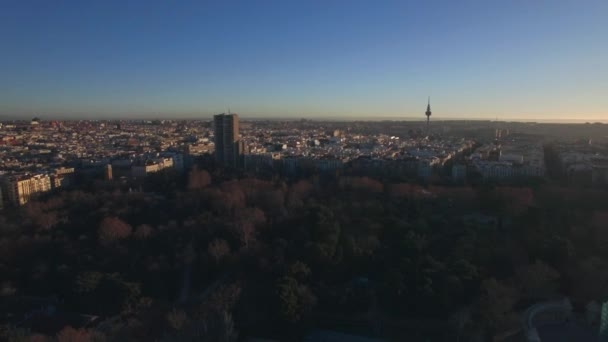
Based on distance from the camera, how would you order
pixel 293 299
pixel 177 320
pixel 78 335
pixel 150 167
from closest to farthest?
pixel 78 335, pixel 177 320, pixel 293 299, pixel 150 167

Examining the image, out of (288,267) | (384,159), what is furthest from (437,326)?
(384,159)

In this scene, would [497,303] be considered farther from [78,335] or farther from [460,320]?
[78,335]

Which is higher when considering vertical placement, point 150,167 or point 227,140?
point 227,140

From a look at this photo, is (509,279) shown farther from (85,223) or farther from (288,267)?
(85,223)

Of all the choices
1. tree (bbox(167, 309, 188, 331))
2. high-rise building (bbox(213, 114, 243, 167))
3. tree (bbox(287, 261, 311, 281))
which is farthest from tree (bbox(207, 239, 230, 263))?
high-rise building (bbox(213, 114, 243, 167))

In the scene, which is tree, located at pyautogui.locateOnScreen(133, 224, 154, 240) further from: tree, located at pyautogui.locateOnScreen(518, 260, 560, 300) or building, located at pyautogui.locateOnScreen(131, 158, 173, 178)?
building, located at pyautogui.locateOnScreen(131, 158, 173, 178)

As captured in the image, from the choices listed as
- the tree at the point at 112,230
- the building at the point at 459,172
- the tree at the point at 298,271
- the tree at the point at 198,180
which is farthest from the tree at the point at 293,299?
the building at the point at 459,172

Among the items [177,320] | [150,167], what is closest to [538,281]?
[177,320]
